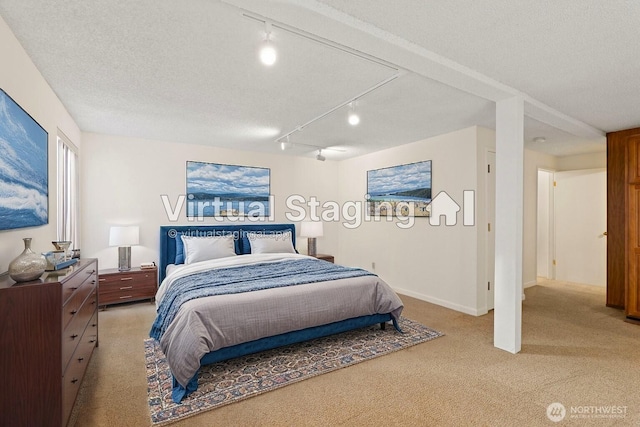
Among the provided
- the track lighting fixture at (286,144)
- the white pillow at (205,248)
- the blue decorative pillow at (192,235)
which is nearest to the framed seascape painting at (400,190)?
the track lighting fixture at (286,144)

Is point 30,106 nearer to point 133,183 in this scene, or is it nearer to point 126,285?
point 133,183

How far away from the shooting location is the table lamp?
4.11 m

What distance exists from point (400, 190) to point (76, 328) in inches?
169

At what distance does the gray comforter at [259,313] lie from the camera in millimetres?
2273

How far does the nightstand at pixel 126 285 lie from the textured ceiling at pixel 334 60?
193cm

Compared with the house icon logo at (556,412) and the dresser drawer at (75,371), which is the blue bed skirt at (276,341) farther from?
the house icon logo at (556,412)

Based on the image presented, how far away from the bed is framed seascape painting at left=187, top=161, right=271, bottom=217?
0.95 meters

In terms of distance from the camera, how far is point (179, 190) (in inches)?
189

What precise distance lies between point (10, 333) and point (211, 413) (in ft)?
3.92

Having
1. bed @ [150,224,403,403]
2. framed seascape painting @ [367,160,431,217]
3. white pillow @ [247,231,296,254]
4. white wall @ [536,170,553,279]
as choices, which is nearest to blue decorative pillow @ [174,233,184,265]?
bed @ [150,224,403,403]

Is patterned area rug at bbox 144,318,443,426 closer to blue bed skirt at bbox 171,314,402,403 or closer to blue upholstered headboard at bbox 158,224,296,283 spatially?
blue bed skirt at bbox 171,314,402,403

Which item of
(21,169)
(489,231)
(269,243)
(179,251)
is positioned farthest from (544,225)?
(21,169)

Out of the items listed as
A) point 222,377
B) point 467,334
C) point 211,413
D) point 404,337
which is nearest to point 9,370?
point 211,413

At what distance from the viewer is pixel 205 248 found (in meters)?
4.29
